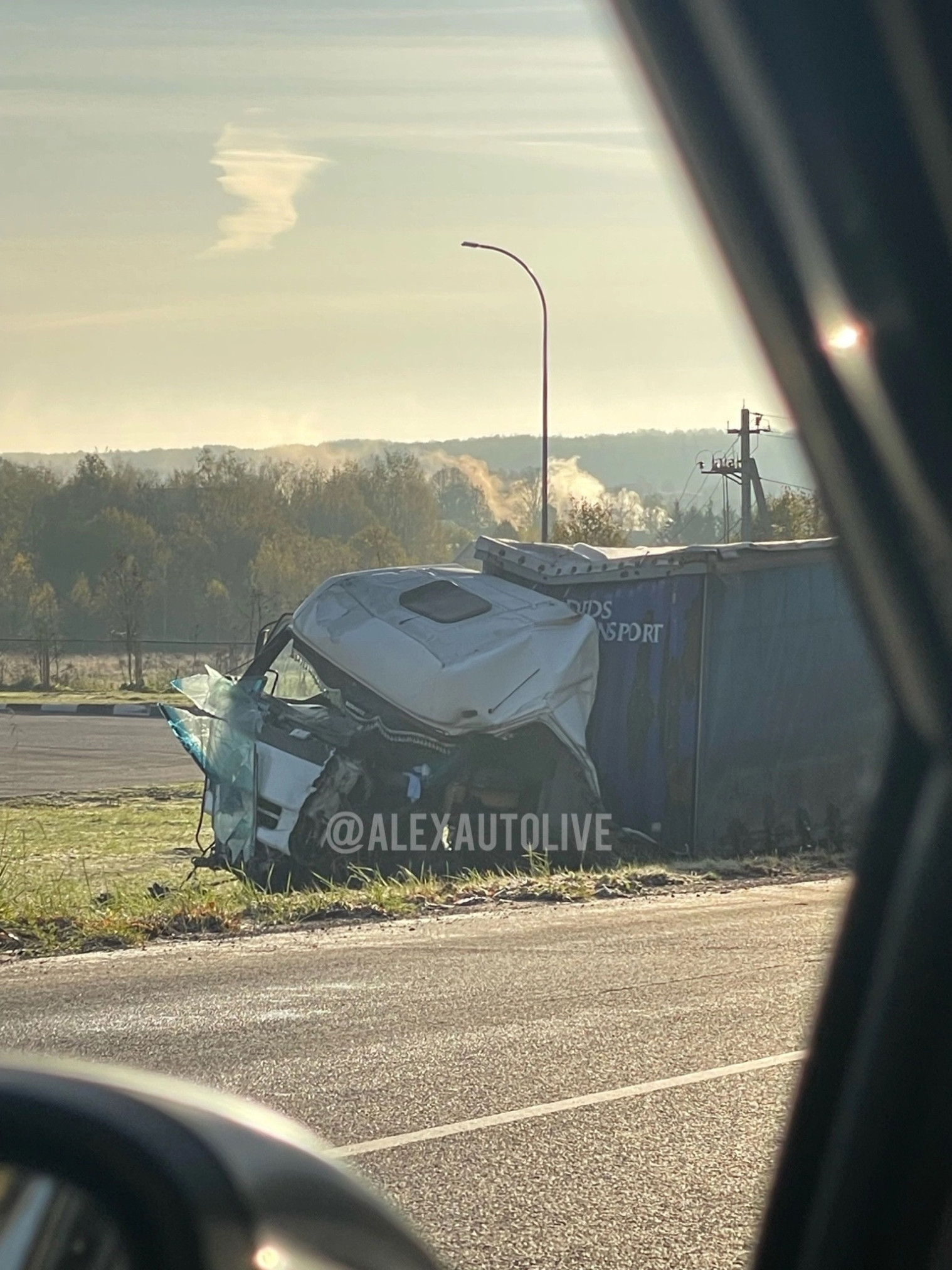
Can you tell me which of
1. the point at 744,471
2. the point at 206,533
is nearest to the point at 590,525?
the point at 744,471

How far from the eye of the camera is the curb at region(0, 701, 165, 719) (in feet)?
129

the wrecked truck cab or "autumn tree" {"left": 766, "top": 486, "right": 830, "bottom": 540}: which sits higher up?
"autumn tree" {"left": 766, "top": 486, "right": 830, "bottom": 540}

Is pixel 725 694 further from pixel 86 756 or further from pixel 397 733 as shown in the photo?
pixel 86 756

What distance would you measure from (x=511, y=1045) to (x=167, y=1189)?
556cm

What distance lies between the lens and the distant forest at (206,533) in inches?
3191

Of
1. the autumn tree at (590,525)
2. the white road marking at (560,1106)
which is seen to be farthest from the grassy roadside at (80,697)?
the white road marking at (560,1106)

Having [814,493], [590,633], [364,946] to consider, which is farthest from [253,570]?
[814,493]

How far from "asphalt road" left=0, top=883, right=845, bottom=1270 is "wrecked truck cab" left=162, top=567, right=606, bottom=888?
2.35 m

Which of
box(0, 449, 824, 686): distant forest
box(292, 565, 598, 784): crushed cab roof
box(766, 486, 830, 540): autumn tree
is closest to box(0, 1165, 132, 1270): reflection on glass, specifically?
box(292, 565, 598, 784): crushed cab roof

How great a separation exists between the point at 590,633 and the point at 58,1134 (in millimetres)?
13623

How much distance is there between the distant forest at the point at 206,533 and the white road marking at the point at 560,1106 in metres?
65.2

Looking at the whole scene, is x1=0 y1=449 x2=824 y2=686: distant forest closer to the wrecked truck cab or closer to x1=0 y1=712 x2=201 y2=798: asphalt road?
x1=0 y1=712 x2=201 y2=798: asphalt road

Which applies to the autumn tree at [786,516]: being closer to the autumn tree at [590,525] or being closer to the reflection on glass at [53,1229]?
the autumn tree at [590,525]

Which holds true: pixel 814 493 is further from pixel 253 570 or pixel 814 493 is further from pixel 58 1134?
pixel 253 570
